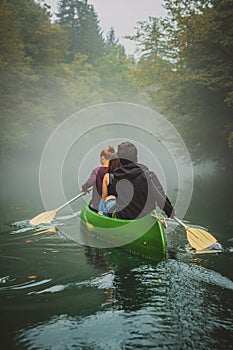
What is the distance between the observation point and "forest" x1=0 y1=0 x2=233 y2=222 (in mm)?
16141

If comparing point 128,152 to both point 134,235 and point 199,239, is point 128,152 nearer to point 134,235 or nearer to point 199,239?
point 134,235

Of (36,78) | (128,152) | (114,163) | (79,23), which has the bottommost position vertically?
(114,163)

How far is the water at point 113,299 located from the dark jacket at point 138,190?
0.74 meters

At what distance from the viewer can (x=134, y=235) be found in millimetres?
5762

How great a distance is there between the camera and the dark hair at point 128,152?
5766 millimetres

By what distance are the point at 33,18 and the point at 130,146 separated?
86.8 feet

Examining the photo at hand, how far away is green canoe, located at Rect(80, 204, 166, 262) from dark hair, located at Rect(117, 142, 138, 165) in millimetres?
946

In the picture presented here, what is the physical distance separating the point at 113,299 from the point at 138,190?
2061mm

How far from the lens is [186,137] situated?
20734 millimetres

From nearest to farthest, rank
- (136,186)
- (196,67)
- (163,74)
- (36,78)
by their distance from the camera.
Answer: (136,186) → (196,67) → (163,74) → (36,78)

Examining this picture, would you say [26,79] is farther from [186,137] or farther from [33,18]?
[186,137]

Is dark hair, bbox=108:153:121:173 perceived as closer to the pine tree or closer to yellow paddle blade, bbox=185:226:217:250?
yellow paddle blade, bbox=185:226:217:250

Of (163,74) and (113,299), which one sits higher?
(163,74)

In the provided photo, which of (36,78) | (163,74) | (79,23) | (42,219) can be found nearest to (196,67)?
(163,74)
